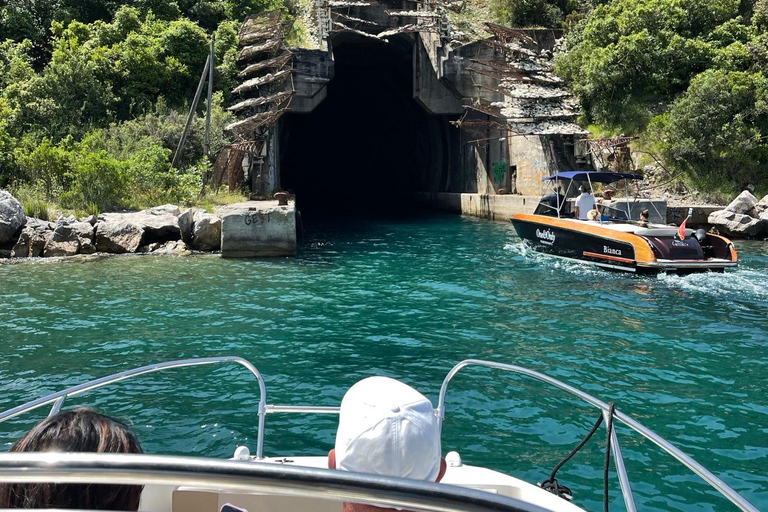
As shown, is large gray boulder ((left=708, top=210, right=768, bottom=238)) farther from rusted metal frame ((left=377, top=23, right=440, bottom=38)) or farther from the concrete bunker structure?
rusted metal frame ((left=377, top=23, right=440, bottom=38))

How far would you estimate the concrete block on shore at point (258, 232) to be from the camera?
17672 millimetres

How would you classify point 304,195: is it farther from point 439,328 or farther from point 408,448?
point 408,448

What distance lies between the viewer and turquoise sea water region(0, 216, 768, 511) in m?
6.14

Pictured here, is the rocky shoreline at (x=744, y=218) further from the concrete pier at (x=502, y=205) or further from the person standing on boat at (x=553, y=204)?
the person standing on boat at (x=553, y=204)

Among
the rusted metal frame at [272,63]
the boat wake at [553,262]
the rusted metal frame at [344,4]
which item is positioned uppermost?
the rusted metal frame at [344,4]

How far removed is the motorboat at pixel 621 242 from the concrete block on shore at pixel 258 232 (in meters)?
6.37

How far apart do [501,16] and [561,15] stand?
3144mm

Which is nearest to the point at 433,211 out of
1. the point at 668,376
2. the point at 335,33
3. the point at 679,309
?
the point at 335,33

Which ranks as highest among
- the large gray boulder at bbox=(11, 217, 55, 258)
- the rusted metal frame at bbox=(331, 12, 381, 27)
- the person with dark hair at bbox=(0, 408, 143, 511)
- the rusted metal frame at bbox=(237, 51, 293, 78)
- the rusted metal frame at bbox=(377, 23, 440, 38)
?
the rusted metal frame at bbox=(331, 12, 381, 27)

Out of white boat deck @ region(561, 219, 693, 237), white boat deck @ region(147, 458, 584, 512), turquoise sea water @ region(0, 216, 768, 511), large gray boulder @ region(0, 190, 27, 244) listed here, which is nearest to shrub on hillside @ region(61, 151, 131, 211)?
large gray boulder @ region(0, 190, 27, 244)

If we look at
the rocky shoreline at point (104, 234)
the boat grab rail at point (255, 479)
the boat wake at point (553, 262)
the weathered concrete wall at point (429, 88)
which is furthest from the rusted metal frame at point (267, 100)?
the boat grab rail at point (255, 479)

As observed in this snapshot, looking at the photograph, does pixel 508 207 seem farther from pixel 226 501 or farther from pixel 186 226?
pixel 226 501

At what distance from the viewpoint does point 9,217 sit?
17781 mm

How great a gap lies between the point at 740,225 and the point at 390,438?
21.8m
